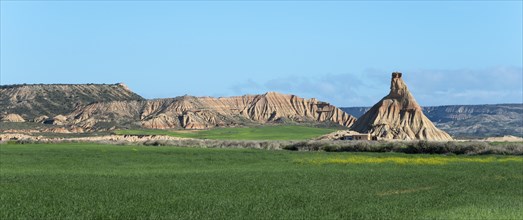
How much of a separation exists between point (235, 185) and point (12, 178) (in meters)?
14.0

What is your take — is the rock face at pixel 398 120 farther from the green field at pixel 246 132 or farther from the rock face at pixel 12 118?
the rock face at pixel 12 118

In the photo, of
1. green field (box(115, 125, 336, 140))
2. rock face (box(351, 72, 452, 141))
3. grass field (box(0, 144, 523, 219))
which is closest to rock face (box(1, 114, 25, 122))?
green field (box(115, 125, 336, 140))

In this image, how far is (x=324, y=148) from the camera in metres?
93.8

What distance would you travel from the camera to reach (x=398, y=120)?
132 meters

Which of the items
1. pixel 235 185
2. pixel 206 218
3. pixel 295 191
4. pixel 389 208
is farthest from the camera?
pixel 235 185

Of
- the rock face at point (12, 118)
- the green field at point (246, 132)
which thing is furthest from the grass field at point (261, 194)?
the rock face at point (12, 118)

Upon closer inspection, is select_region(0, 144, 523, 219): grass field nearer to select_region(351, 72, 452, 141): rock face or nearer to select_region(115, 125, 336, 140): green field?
select_region(351, 72, 452, 141): rock face

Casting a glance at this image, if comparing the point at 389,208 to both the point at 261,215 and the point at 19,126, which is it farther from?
the point at 19,126

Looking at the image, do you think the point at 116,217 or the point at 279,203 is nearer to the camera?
the point at 116,217

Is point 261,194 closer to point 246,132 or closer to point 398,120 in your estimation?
point 398,120

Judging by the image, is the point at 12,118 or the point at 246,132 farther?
the point at 12,118

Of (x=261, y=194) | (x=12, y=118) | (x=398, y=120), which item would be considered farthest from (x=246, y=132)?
(x=261, y=194)

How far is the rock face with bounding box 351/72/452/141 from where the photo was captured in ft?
423

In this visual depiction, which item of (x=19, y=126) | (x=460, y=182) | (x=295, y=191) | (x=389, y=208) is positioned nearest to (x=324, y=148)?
(x=460, y=182)
